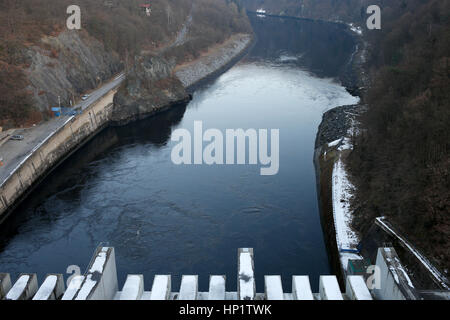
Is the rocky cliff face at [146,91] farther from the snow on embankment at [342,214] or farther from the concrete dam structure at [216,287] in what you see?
the concrete dam structure at [216,287]

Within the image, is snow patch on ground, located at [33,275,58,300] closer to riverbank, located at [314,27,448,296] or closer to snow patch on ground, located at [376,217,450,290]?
riverbank, located at [314,27,448,296]

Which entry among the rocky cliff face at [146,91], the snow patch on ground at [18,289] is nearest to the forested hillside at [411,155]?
the snow patch on ground at [18,289]

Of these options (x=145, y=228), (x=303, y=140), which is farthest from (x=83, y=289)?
(x=303, y=140)

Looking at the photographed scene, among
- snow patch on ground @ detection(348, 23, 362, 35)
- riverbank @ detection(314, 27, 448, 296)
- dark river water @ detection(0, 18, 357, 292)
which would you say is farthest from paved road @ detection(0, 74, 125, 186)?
snow patch on ground @ detection(348, 23, 362, 35)

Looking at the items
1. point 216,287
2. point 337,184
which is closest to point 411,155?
point 337,184
